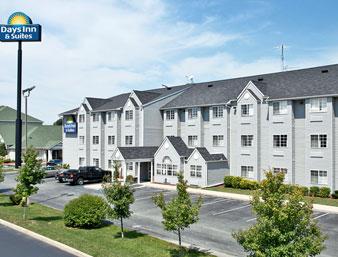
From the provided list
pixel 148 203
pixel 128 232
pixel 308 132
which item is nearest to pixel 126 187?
pixel 128 232

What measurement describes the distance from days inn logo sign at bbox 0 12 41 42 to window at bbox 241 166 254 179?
84.4ft

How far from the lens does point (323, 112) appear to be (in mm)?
32938

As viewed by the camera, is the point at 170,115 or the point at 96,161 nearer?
the point at 170,115

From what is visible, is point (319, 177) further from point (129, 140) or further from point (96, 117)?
point (96, 117)

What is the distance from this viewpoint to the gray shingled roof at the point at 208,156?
39156 mm

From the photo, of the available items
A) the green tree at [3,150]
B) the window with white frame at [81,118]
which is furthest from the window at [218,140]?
the green tree at [3,150]

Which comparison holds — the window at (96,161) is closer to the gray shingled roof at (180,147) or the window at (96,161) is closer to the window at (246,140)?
the gray shingled roof at (180,147)

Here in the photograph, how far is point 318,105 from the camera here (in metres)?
33.3

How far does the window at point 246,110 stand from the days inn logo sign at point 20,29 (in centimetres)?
2288

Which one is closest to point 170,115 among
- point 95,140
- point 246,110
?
point 246,110

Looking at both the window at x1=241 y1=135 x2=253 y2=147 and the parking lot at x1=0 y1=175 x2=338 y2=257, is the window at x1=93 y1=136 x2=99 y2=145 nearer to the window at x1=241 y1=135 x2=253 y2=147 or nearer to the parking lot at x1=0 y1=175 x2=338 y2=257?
the parking lot at x1=0 y1=175 x2=338 y2=257

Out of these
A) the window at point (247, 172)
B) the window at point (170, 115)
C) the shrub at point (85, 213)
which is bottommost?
the shrub at point (85, 213)

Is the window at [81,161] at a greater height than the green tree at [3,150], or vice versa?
the green tree at [3,150]

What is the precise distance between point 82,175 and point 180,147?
11.7 metres
